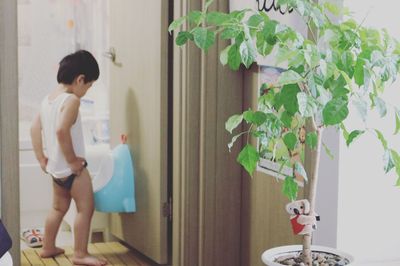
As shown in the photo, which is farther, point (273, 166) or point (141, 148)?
point (141, 148)

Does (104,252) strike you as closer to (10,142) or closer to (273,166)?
(10,142)

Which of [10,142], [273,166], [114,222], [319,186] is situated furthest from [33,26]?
[319,186]

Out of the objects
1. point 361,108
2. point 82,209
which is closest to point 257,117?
point 361,108

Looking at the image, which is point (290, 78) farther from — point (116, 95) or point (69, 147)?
point (116, 95)

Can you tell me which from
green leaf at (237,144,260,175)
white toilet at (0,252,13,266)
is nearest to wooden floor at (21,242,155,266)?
white toilet at (0,252,13,266)

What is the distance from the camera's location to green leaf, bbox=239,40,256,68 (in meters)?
2.04

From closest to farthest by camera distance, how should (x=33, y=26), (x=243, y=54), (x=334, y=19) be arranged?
(x=243, y=54), (x=334, y=19), (x=33, y=26)

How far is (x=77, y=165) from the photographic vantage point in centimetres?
408

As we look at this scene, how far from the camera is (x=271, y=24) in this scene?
81.0 inches

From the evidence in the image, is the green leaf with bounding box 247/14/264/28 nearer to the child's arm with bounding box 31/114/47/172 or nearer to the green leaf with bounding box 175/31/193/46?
the green leaf with bounding box 175/31/193/46

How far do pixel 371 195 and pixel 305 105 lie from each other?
938 mm

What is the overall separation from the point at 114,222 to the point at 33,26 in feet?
5.24

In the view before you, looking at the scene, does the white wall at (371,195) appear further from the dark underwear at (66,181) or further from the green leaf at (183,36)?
the dark underwear at (66,181)

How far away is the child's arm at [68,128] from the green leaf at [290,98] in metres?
2.15
